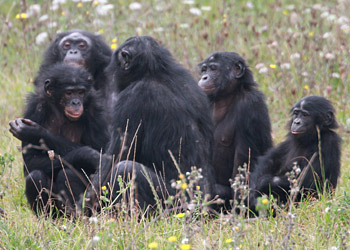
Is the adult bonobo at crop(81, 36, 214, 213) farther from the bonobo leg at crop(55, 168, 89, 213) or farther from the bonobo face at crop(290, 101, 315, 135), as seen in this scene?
the bonobo face at crop(290, 101, 315, 135)

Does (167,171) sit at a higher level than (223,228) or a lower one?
higher

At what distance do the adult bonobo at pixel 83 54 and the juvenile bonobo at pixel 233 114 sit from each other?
58.8 inches

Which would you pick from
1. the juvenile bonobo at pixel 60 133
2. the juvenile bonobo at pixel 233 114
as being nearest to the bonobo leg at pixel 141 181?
the juvenile bonobo at pixel 60 133

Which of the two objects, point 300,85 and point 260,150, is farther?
point 300,85

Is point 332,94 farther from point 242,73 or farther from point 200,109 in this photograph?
point 200,109

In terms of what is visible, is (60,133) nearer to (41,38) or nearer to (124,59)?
(124,59)

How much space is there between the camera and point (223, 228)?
536 cm

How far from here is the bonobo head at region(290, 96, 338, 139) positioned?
21.1 ft

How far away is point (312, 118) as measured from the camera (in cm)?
643

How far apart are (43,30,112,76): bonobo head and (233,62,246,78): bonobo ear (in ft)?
6.26

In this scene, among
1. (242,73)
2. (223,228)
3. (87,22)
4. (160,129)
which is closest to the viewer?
(223,228)

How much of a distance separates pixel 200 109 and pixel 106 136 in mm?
1359

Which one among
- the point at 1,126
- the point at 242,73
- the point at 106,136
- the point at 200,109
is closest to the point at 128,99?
the point at 200,109

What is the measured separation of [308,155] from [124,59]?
2200 millimetres
